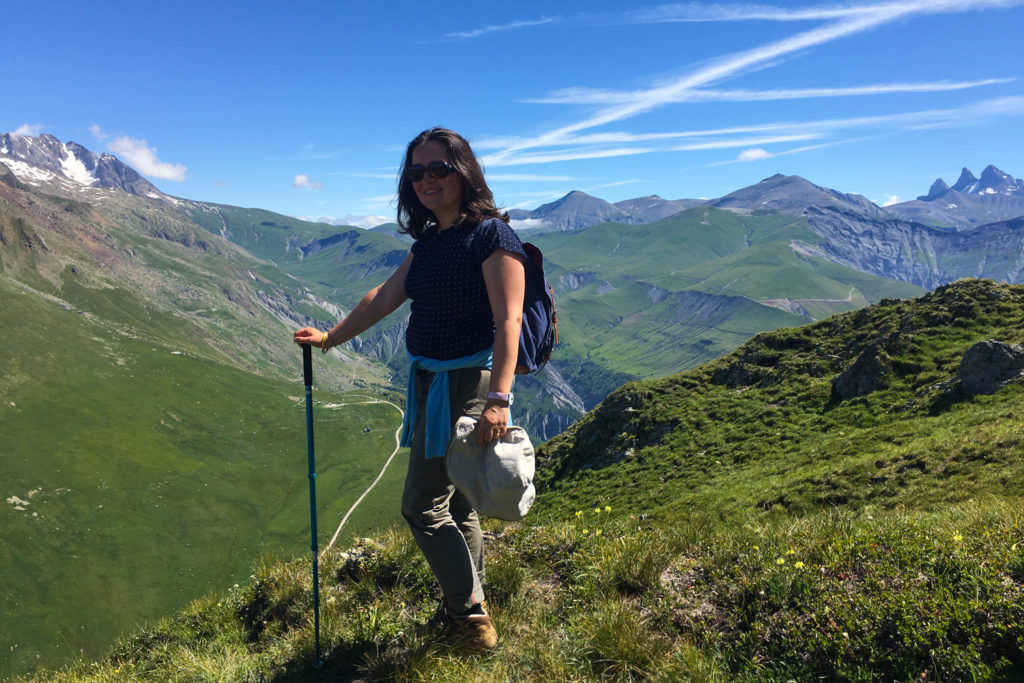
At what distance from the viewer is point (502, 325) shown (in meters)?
4.46

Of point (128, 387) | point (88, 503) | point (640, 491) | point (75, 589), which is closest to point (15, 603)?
point (75, 589)

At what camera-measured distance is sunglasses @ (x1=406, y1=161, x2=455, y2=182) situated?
16.5ft

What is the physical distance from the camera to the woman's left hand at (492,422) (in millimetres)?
4238

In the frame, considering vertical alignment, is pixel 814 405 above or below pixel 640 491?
above

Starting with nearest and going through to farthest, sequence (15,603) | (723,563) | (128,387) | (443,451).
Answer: (443,451) → (723,563) → (15,603) → (128,387)

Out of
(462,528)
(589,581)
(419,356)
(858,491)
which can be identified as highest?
(419,356)

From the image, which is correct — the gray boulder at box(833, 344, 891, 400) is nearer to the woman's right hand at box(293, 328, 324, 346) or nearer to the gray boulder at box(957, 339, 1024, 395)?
the gray boulder at box(957, 339, 1024, 395)

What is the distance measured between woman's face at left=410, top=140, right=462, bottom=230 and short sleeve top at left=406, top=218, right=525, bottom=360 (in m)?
0.29

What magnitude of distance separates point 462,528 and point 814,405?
86.4 ft

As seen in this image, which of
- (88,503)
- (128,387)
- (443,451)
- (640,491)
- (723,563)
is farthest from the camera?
(128,387)

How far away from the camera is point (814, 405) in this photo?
2677 cm

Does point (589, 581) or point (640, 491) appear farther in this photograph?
point (640, 491)

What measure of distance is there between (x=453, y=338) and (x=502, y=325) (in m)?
0.64

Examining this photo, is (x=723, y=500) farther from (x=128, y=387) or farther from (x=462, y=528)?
(x=128, y=387)
